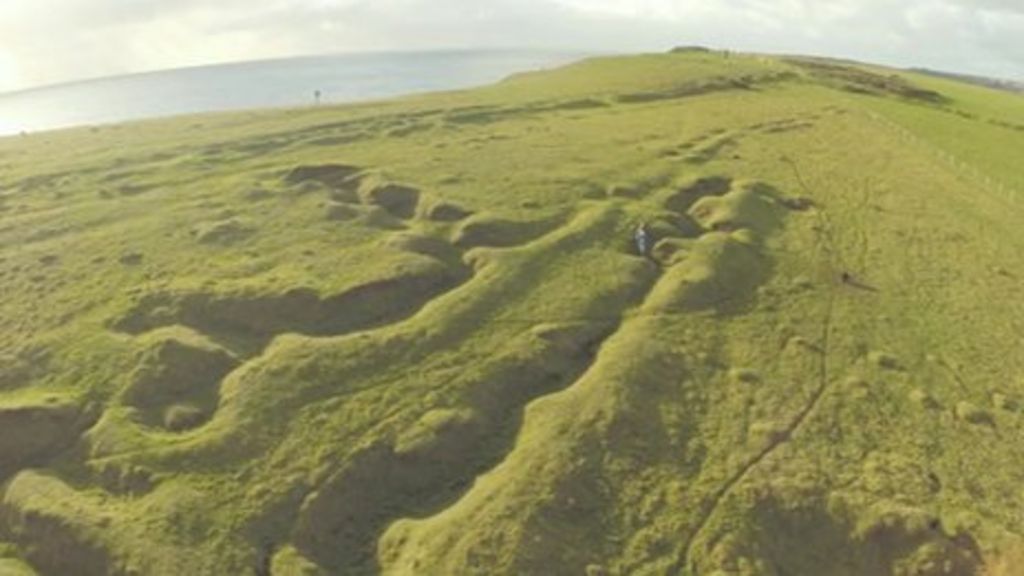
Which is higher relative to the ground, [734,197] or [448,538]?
[734,197]

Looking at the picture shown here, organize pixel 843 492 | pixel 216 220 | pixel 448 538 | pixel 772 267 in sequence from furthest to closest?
1. pixel 216 220
2. pixel 772 267
3. pixel 843 492
4. pixel 448 538

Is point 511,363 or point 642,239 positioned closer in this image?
point 511,363

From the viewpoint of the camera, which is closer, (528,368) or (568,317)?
(528,368)

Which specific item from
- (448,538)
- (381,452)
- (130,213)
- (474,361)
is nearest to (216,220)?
(130,213)

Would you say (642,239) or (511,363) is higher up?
(642,239)

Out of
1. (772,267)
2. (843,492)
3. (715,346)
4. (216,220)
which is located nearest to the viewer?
(843,492)

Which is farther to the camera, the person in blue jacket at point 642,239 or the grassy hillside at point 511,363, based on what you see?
the person in blue jacket at point 642,239

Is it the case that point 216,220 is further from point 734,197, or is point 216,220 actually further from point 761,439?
point 761,439

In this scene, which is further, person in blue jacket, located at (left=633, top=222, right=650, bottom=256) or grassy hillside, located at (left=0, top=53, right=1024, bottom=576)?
person in blue jacket, located at (left=633, top=222, right=650, bottom=256)
